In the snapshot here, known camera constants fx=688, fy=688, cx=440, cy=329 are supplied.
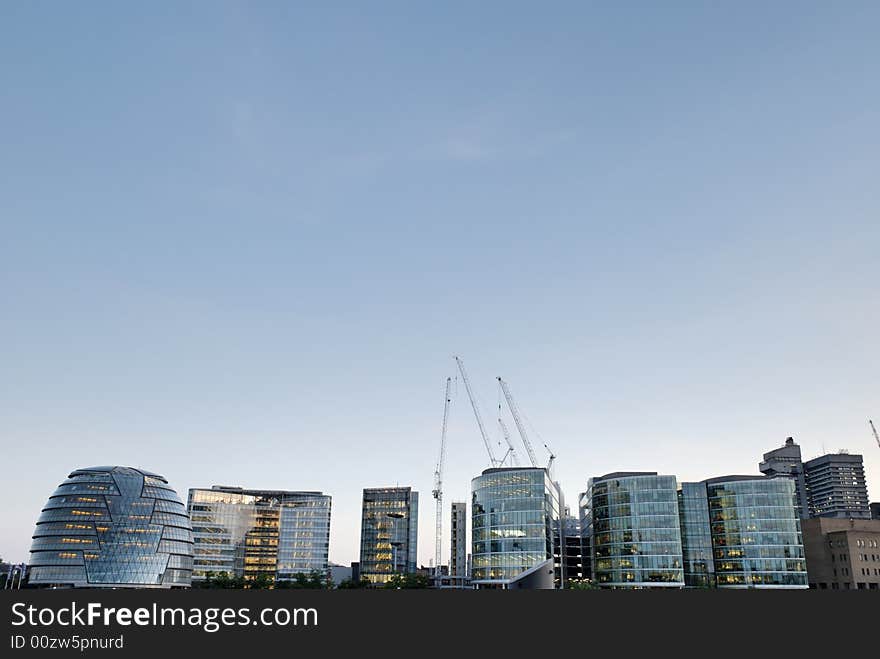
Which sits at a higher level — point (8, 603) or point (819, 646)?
point (8, 603)

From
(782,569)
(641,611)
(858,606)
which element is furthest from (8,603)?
(782,569)

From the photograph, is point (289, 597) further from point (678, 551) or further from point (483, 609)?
point (678, 551)

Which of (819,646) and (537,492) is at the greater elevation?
(537,492)

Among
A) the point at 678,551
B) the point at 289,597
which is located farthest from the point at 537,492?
the point at 289,597

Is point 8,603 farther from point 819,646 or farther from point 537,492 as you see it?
point 537,492

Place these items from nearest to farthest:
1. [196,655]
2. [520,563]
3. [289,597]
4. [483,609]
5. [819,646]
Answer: [196,655] → [289,597] → [819,646] → [483,609] → [520,563]

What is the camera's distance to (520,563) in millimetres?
192750

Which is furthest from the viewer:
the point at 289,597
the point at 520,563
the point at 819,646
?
the point at 520,563

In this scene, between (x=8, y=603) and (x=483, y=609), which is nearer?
(x=8, y=603)

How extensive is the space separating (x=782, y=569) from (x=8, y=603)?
20835cm

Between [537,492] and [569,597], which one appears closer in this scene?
[569,597]

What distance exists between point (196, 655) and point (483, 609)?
19.5 meters

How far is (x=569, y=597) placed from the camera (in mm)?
46969

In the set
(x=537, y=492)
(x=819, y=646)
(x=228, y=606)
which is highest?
(x=537, y=492)
